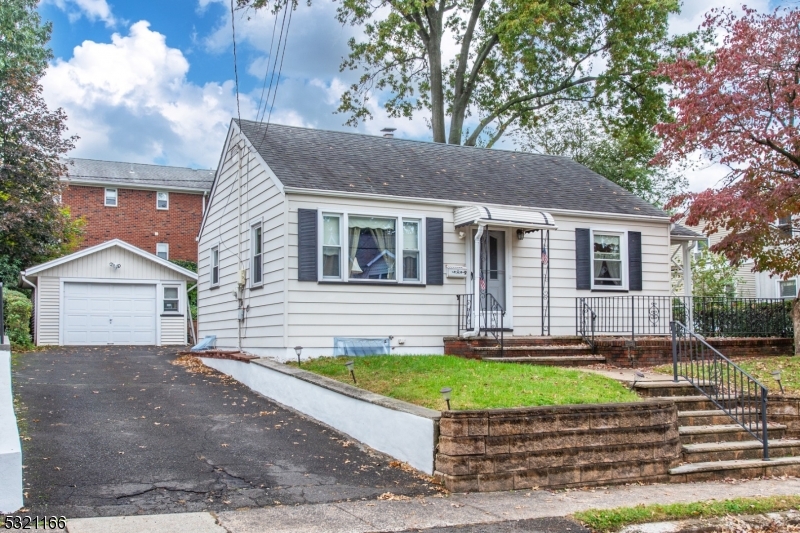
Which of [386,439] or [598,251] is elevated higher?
[598,251]

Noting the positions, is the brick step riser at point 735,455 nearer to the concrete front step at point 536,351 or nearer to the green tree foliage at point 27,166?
the concrete front step at point 536,351

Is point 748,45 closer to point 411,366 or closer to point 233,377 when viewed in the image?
point 411,366

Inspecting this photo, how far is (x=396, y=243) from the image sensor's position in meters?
14.3

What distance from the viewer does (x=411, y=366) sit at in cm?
1188

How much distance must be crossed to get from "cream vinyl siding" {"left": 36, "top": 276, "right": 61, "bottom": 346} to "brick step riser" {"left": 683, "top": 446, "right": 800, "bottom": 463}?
21.5 meters

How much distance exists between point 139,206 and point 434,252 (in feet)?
75.8

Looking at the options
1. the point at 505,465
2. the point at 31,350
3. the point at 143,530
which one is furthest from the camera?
the point at 31,350

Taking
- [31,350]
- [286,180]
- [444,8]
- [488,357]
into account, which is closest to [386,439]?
[488,357]

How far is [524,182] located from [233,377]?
7.75 meters

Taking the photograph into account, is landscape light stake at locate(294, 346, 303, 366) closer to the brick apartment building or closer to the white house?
the white house

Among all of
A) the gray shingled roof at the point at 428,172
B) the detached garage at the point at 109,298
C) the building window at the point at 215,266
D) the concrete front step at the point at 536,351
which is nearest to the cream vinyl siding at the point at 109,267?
the detached garage at the point at 109,298

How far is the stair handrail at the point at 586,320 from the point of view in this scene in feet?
48.9

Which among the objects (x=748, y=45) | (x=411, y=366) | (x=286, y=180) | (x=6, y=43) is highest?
(x=6, y=43)

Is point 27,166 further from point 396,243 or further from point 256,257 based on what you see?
point 396,243
